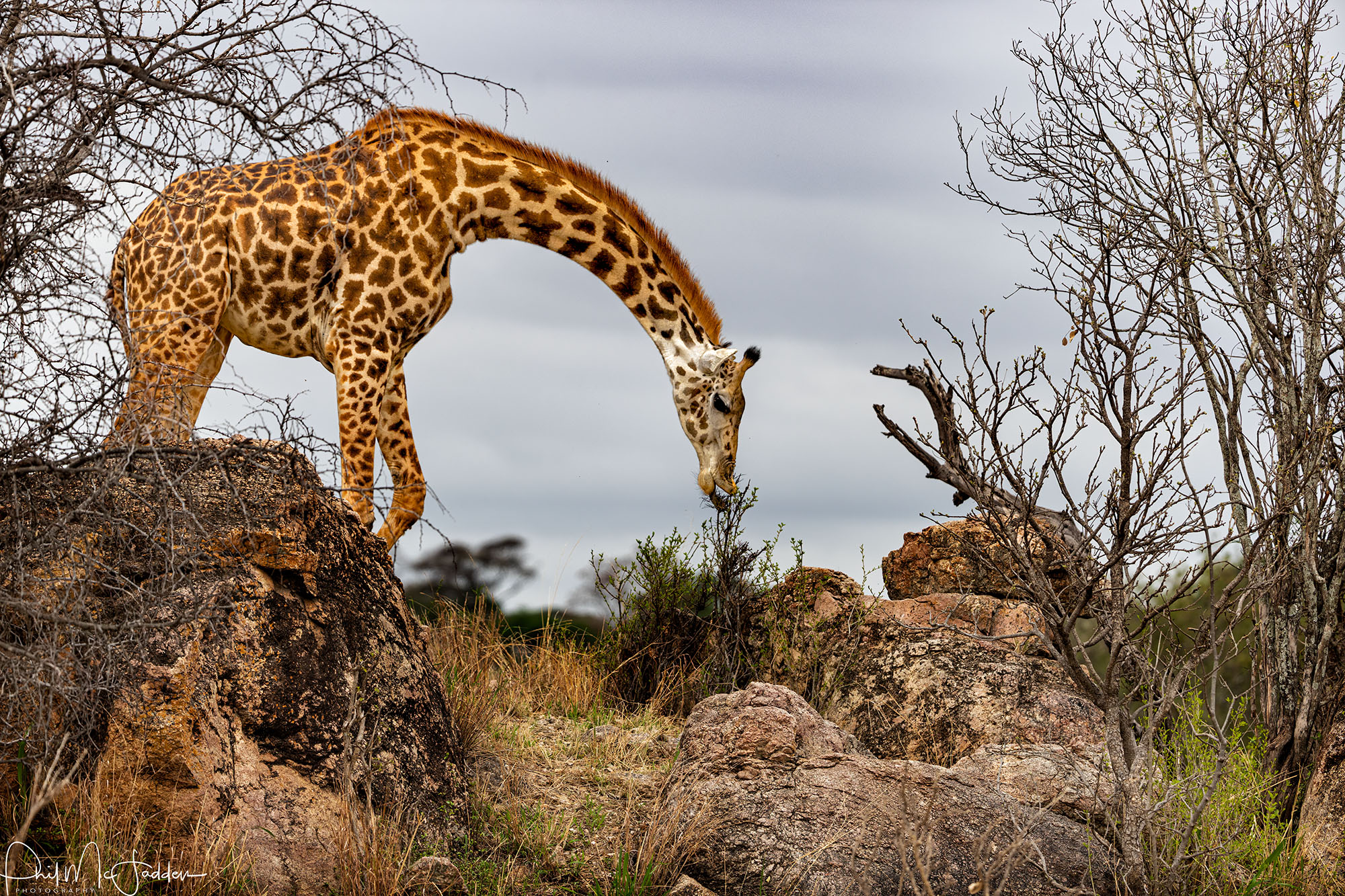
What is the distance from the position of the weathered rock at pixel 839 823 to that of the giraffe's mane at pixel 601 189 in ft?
14.8

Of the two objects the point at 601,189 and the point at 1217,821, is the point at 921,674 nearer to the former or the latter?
the point at 1217,821

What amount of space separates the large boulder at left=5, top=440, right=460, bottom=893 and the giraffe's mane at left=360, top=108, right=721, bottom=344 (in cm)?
416

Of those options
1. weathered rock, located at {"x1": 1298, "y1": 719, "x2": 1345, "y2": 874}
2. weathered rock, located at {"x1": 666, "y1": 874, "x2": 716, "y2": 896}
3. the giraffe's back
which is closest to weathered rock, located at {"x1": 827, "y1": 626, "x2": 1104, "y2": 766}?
weathered rock, located at {"x1": 1298, "y1": 719, "x2": 1345, "y2": 874}

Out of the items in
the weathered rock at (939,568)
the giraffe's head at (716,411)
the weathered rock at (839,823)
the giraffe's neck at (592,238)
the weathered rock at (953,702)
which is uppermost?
the giraffe's neck at (592,238)

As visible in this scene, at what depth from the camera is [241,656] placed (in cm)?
583

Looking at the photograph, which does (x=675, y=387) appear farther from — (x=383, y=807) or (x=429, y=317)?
(x=383, y=807)

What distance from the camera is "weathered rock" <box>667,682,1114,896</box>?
557 centimetres

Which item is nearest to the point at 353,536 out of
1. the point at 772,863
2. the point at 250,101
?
the point at 250,101

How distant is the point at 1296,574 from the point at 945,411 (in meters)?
3.90

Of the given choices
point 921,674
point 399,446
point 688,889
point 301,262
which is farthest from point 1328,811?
point 301,262

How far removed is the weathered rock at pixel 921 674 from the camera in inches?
316

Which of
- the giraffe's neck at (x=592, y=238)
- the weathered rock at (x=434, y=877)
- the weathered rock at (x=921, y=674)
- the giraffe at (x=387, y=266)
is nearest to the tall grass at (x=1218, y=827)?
the weathered rock at (x=921, y=674)

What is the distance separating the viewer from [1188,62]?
928cm

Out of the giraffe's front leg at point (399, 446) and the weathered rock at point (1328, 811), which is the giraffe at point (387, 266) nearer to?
the giraffe's front leg at point (399, 446)
